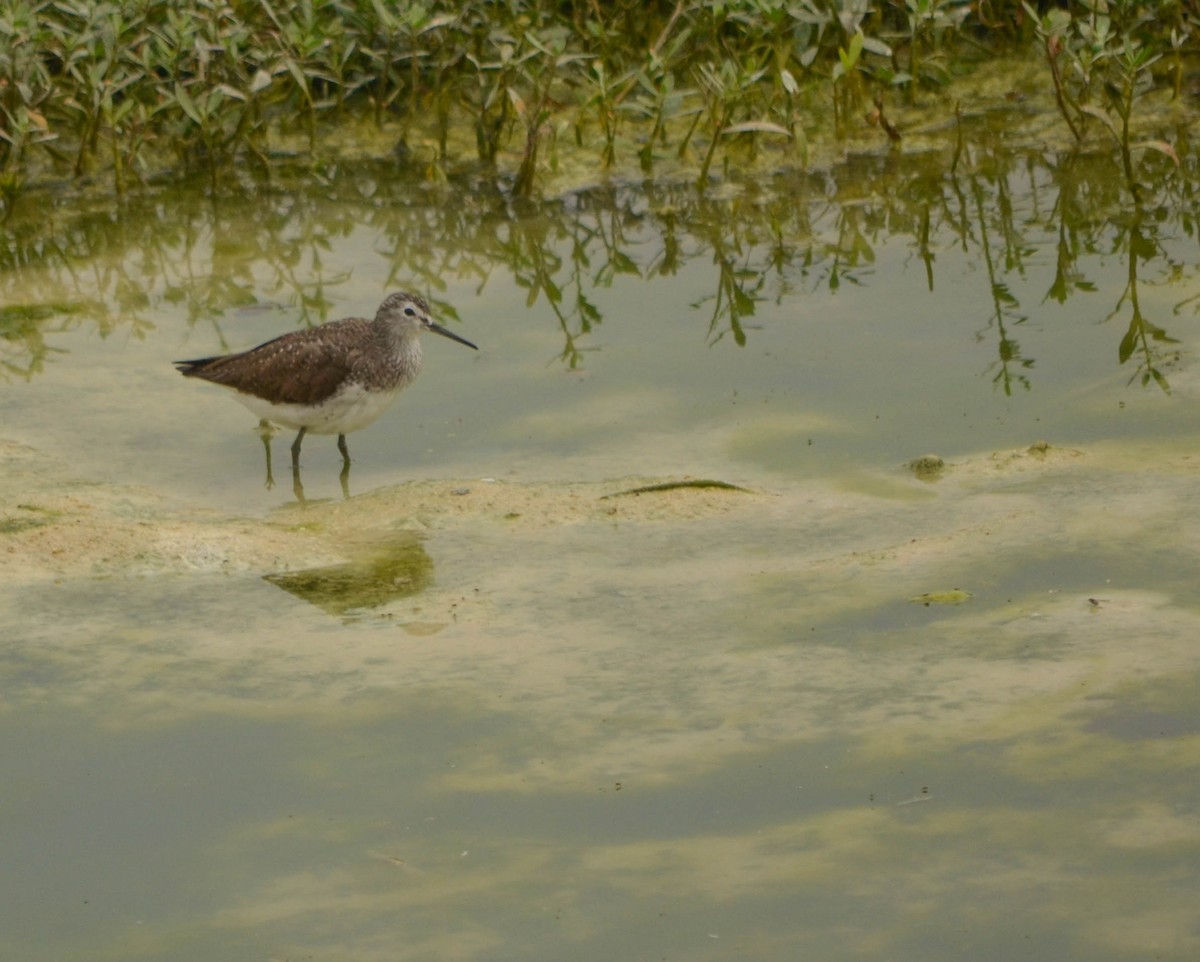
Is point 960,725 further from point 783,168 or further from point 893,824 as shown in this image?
point 783,168

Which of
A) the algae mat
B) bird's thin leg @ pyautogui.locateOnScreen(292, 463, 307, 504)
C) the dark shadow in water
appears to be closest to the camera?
the algae mat

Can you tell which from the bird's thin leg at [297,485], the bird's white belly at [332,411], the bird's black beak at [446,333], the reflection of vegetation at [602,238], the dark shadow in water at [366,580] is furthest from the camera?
the reflection of vegetation at [602,238]

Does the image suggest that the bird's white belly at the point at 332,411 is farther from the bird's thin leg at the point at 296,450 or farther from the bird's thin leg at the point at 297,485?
the bird's thin leg at the point at 297,485

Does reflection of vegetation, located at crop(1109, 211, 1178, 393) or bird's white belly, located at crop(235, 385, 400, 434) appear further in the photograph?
reflection of vegetation, located at crop(1109, 211, 1178, 393)

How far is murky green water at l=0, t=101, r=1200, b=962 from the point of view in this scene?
4418mm

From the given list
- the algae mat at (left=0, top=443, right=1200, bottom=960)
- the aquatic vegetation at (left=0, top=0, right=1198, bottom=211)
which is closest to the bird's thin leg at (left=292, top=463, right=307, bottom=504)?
the algae mat at (left=0, top=443, right=1200, bottom=960)

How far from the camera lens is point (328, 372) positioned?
7645 millimetres

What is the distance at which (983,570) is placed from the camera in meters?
6.08

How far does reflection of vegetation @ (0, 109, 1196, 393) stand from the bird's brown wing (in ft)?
3.37

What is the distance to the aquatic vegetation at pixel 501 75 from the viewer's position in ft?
33.4

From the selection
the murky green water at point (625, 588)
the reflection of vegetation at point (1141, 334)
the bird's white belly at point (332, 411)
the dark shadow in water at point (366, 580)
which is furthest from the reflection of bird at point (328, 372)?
the reflection of vegetation at point (1141, 334)

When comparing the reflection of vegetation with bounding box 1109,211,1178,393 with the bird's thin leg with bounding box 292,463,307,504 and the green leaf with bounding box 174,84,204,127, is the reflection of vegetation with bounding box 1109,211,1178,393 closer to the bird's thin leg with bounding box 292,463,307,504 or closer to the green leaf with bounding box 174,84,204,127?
the bird's thin leg with bounding box 292,463,307,504

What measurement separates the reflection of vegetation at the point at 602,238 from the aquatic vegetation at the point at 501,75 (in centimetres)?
29

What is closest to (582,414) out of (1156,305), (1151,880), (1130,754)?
(1156,305)
